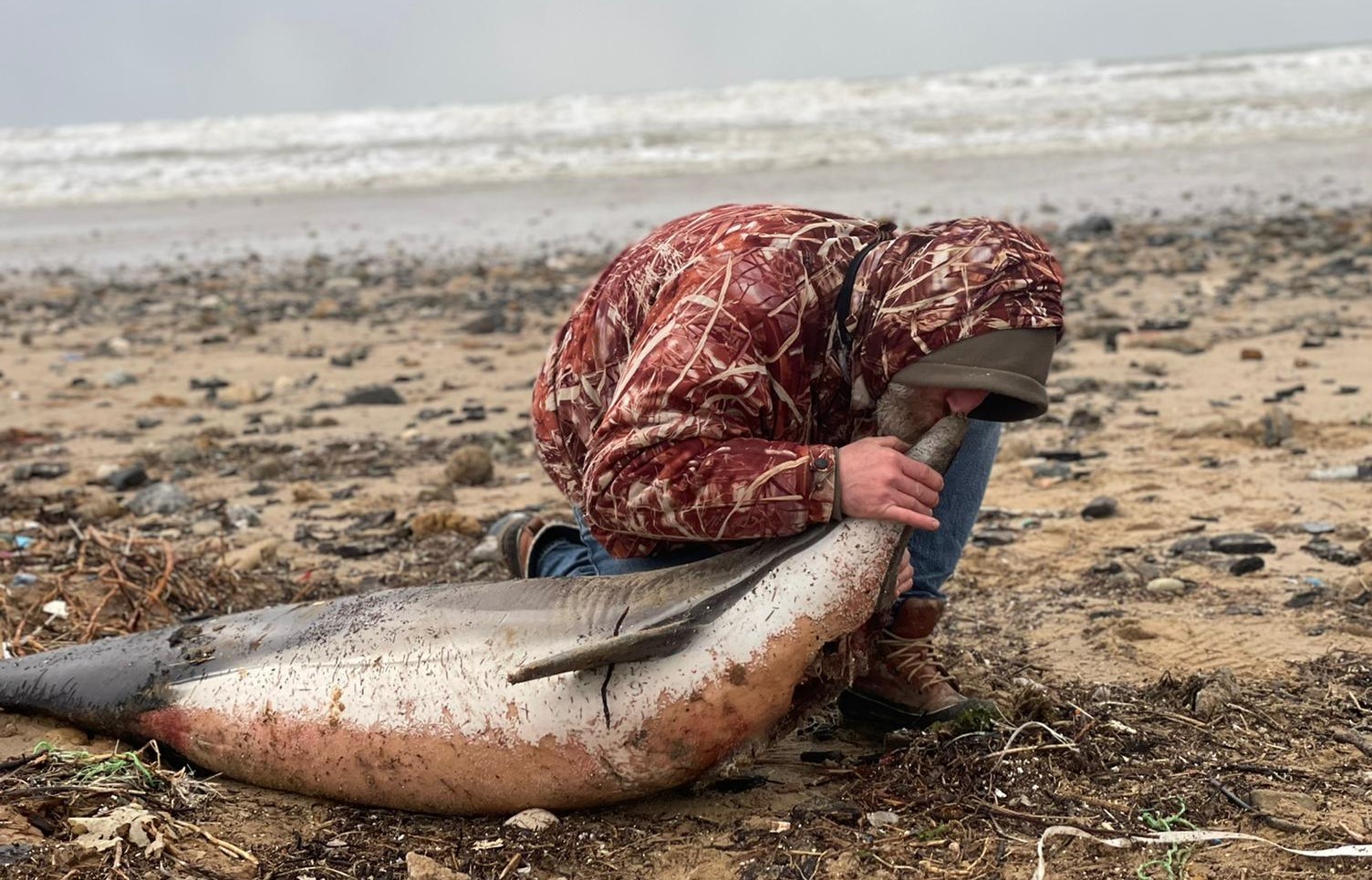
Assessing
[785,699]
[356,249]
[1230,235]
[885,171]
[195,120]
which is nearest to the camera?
[785,699]

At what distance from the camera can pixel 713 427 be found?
9.91ft

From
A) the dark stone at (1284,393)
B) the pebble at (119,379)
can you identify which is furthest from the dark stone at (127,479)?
the dark stone at (1284,393)

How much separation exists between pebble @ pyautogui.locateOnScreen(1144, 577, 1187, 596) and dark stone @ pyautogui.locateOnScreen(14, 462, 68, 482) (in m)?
4.88

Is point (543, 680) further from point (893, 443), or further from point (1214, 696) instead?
point (1214, 696)

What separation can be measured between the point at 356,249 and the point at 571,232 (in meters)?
2.48

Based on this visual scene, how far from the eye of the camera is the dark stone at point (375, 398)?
26.6 ft

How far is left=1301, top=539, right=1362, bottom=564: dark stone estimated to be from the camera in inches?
188

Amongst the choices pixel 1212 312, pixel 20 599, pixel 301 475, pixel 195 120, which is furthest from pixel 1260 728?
pixel 195 120

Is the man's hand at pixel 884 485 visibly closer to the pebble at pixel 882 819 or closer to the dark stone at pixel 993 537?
Result: the pebble at pixel 882 819

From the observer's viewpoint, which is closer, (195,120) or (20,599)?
(20,599)

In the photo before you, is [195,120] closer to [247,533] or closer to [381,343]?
[381,343]

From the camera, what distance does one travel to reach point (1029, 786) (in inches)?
130

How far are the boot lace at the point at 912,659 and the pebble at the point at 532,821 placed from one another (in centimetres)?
98

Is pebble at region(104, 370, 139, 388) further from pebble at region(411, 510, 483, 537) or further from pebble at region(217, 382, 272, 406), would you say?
pebble at region(411, 510, 483, 537)
